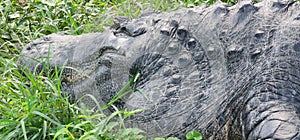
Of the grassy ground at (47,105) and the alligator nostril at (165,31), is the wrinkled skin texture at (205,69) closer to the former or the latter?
the alligator nostril at (165,31)

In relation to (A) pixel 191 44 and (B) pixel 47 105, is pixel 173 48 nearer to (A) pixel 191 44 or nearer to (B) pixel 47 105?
(A) pixel 191 44

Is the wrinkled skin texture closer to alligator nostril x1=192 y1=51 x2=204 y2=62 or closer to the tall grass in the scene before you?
alligator nostril x1=192 y1=51 x2=204 y2=62

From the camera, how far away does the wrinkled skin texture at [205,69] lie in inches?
101

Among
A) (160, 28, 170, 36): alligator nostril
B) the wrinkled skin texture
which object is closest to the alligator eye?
the wrinkled skin texture

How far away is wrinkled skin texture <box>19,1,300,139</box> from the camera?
2.55 metres

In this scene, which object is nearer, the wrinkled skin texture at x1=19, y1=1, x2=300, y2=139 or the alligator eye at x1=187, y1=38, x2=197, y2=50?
the wrinkled skin texture at x1=19, y1=1, x2=300, y2=139

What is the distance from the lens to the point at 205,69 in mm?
2836

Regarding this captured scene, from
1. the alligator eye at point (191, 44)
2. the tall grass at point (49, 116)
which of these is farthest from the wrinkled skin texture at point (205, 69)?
the tall grass at point (49, 116)

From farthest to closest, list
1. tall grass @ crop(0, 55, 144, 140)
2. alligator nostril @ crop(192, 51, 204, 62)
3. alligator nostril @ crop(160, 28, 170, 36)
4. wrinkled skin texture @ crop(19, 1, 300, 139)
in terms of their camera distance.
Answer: alligator nostril @ crop(160, 28, 170, 36) → alligator nostril @ crop(192, 51, 204, 62) → tall grass @ crop(0, 55, 144, 140) → wrinkled skin texture @ crop(19, 1, 300, 139)

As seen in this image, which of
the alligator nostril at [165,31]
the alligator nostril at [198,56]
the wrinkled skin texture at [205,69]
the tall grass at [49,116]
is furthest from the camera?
the alligator nostril at [165,31]

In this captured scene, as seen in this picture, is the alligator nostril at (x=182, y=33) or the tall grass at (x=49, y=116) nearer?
the tall grass at (x=49, y=116)

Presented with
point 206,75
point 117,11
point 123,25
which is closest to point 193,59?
point 206,75

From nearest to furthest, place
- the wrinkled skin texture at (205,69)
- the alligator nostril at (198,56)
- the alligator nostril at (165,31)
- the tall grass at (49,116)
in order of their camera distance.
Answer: the wrinkled skin texture at (205,69)
the tall grass at (49,116)
the alligator nostril at (198,56)
the alligator nostril at (165,31)

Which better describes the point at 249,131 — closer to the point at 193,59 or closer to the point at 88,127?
the point at 193,59
